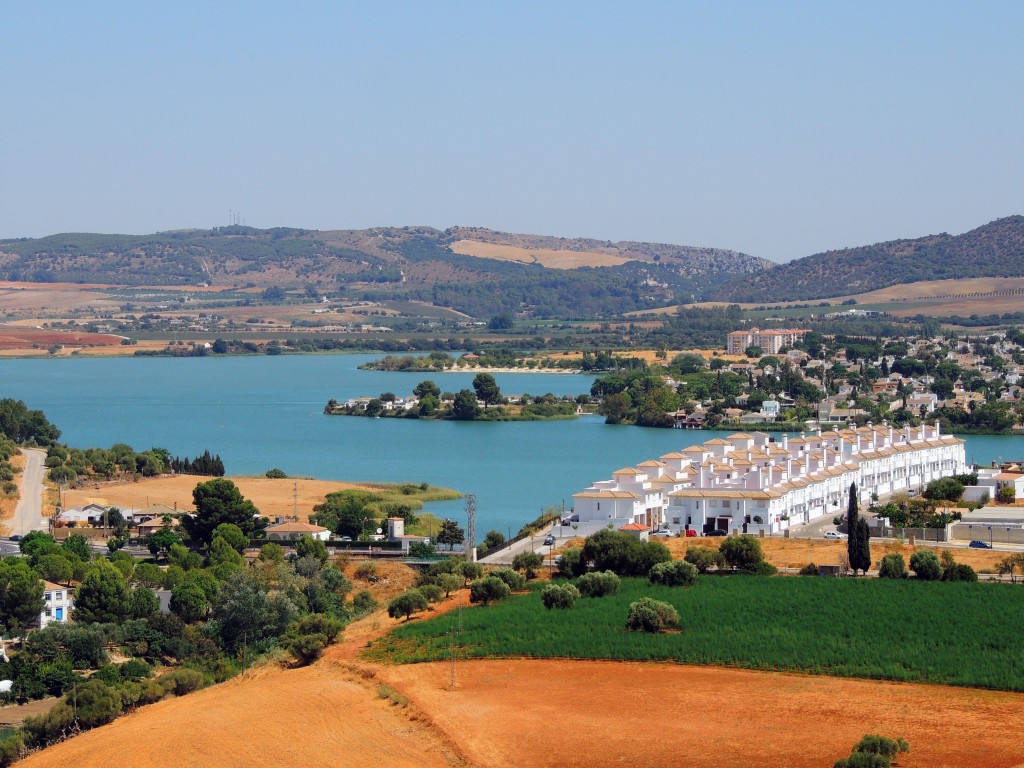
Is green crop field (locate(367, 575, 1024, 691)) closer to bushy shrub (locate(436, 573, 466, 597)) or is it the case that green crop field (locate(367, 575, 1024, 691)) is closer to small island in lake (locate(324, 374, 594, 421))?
bushy shrub (locate(436, 573, 466, 597))

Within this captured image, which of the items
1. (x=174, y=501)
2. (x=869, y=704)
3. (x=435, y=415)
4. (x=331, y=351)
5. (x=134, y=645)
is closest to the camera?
(x=869, y=704)

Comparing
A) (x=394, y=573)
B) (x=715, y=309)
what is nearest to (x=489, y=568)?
(x=394, y=573)

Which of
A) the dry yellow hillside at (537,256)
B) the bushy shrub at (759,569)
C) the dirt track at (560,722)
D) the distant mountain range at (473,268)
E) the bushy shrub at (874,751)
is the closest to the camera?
the bushy shrub at (874,751)

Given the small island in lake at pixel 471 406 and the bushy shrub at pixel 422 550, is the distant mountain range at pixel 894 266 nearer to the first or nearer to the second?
the small island in lake at pixel 471 406

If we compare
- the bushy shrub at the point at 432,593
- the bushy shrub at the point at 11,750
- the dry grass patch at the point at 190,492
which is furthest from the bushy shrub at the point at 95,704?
the dry grass patch at the point at 190,492

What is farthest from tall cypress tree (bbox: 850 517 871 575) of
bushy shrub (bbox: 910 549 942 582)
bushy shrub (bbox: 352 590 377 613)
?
bushy shrub (bbox: 352 590 377 613)

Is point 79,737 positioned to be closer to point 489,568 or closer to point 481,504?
point 489,568
